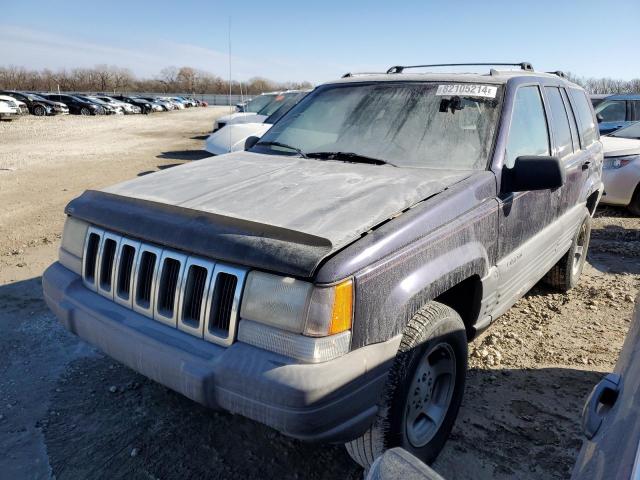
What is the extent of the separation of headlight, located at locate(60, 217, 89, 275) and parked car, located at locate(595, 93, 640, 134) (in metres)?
11.5

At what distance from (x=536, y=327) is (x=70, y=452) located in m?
3.48

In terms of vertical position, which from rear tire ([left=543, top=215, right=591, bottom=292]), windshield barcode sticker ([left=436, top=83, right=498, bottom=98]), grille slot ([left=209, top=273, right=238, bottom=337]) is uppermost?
windshield barcode sticker ([left=436, top=83, right=498, bottom=98])

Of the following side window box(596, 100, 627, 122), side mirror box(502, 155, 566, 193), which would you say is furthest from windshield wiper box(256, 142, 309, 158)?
side window box(596, 100, 627, 122)

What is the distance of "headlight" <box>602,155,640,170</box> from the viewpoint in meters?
7.73

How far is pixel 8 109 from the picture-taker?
25797 millimetres

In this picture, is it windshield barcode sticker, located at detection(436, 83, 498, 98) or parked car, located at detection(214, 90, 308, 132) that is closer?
windshield barcode sticker, located at detection(436, 83, 498, 98)

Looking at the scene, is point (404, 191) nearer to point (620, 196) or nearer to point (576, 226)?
point (576, 226)

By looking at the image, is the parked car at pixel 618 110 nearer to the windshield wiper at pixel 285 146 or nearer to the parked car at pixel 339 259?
the parked car at pixel 339 259

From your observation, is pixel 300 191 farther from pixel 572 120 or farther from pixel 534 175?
pixel 572 120

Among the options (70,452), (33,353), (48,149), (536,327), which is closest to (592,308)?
(536,327)

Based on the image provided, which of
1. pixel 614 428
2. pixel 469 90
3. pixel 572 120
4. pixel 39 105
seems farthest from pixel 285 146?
pixel 39 105

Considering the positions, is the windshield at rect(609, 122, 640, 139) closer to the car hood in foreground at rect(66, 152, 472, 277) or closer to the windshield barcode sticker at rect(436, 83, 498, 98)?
the windshield barcode sticker at rect(436, 83, 498, 98)

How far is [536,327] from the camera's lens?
4.23 metres

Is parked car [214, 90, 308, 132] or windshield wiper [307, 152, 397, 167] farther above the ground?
parked car [214, 90, 308, 132]
